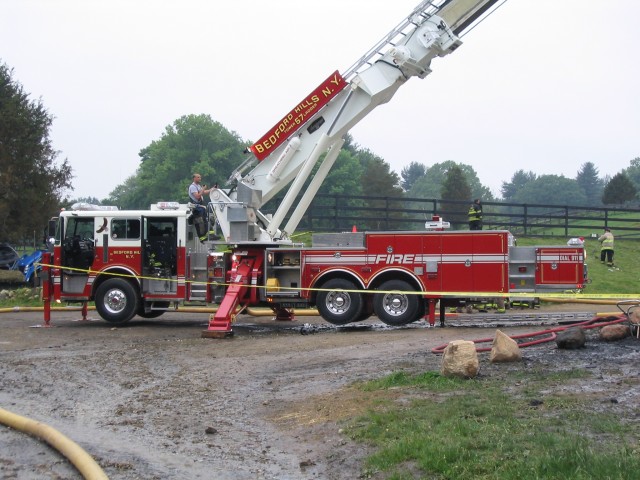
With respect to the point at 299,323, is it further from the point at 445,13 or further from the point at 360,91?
the point at 445,13

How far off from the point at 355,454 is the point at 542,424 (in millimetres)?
1578

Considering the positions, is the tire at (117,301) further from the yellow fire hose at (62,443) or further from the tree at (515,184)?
the tree at (515,184)

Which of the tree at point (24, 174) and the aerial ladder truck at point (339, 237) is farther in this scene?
the tree at point (24, 174)

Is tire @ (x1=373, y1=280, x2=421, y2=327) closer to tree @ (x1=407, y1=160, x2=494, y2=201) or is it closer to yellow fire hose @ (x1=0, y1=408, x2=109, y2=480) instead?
yellow fire hose @ (x1=0, y1=408, x2=109, y2=480)

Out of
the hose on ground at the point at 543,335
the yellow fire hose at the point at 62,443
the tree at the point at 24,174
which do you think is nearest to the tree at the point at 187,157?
the tree at the point at 24,174

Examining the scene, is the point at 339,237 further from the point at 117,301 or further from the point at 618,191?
the point at 618,191

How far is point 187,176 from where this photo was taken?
7925 cm

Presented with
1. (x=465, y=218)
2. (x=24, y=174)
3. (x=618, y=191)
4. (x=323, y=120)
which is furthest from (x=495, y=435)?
(x=618, y=191)

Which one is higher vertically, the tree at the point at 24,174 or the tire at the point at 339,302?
the tree at the point at 24,174

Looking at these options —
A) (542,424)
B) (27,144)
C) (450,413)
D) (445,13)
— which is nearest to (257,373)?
(450,413)

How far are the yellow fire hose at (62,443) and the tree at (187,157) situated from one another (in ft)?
220

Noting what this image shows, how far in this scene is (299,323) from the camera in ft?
62.2

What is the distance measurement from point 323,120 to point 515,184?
518 ft

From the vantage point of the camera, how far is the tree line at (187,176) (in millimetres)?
31438
